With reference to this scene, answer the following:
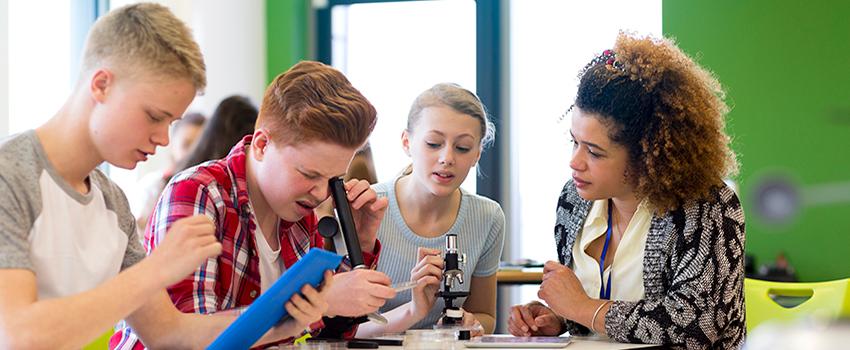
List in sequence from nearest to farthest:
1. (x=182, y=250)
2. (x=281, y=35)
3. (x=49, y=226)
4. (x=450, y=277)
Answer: (x=182, y=250) < (x=49, y=226) < (x=450, y=277) < (x=281, y=35)

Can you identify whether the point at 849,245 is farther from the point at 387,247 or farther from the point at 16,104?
the point at 16,104

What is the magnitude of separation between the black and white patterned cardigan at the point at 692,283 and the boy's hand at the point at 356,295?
61 centimetres

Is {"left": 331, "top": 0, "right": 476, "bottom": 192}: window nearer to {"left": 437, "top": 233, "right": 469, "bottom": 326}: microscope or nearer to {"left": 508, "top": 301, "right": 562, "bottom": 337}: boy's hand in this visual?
{"left": 508, "top": 301, "right": 562, "bottom": 337}: boy's hand

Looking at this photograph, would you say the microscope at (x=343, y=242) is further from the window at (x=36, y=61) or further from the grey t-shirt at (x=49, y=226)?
the window at (x=36, y=61)

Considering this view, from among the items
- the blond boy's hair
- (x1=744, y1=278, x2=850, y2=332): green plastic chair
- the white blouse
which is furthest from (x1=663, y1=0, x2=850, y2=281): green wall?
the blond boy's hair

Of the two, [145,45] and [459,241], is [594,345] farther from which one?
[145,45]

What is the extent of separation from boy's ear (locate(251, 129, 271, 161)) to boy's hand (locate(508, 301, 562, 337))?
832 mm

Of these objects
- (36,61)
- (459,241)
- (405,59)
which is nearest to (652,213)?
(459,241)

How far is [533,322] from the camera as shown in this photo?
2.48 m

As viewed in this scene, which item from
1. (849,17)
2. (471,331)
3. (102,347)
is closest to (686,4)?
(849,17)

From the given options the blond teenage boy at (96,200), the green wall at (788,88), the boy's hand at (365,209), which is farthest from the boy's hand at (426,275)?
the green wall at (788,88)

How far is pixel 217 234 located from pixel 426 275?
1.83 feet

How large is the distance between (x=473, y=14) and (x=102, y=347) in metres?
4.95

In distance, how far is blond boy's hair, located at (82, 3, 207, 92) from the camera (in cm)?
153
